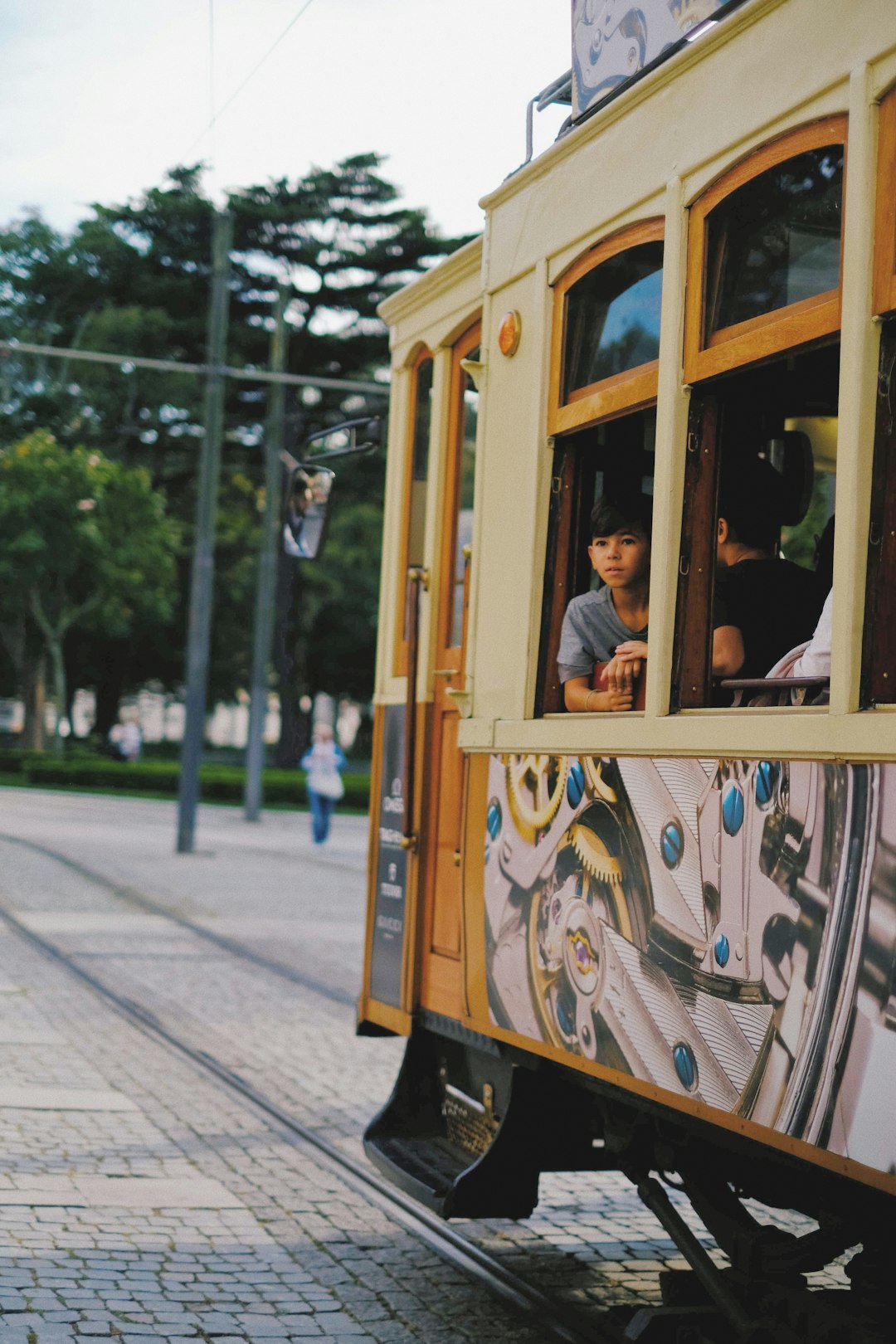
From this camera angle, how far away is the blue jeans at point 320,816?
22062mm

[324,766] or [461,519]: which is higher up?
[461,519]

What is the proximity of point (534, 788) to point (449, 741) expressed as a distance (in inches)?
41.6

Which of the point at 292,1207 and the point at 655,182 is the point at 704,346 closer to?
the point at 655,182

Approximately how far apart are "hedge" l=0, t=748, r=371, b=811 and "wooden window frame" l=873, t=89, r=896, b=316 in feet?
109

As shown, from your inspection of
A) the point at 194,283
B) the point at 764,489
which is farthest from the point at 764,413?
the point at 194,283

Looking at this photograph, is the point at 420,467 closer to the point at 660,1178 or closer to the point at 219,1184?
the point at 660,1178

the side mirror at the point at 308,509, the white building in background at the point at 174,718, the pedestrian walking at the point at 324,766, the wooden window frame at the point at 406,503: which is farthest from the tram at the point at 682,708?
the white building in background at the point at 174,718

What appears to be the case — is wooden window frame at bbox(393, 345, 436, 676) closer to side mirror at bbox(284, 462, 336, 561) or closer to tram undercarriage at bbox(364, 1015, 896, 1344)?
side mirror at bbox(284, 462, 336, 561)

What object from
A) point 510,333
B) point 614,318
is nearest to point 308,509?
point 510,333

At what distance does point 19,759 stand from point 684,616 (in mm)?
40678

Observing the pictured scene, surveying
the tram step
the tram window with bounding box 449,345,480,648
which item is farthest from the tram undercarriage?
the tram window with bounding box 449,345,480,648

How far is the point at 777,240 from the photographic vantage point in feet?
10.6

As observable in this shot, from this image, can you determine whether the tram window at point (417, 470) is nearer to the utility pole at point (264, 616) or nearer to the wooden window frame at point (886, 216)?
the wooden window frame at point (886, 216)

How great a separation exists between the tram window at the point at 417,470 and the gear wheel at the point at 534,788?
1.49 m
